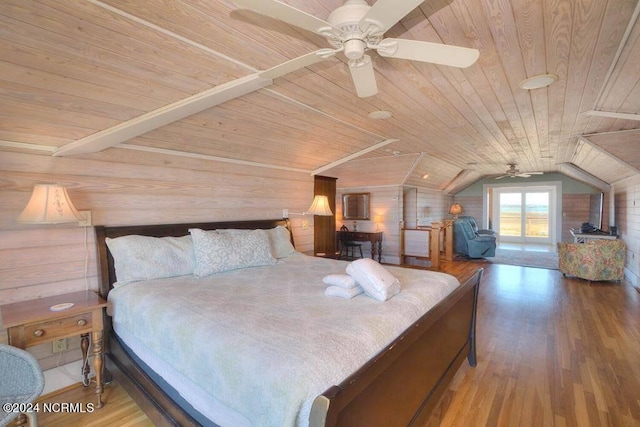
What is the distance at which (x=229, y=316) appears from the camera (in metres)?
1.60

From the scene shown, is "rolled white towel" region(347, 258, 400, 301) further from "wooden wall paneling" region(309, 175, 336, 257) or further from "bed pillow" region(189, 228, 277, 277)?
"wooden wall paneling" region(309, 175, 336, 257)

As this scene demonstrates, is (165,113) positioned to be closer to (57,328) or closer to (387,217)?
(57,328)

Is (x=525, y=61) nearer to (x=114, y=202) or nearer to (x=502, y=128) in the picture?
(x=502, y=128)

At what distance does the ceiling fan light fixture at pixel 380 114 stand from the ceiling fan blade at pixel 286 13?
1.74 meters

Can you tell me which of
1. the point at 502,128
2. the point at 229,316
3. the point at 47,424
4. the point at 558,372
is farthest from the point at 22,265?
the point at 502,128

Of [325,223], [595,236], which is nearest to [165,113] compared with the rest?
[325,223]

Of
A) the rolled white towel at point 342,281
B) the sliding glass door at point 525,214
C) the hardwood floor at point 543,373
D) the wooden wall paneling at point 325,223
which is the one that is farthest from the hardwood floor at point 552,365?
the sliding glass door at point 525,214

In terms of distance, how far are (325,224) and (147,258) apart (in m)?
3.77

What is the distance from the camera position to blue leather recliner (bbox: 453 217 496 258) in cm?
712

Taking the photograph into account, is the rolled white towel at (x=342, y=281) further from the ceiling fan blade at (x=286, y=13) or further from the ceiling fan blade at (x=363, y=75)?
the ceiling fan blade at (x=286, y=13)

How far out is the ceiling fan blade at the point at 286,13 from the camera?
114cm

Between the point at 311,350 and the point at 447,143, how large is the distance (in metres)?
4.07

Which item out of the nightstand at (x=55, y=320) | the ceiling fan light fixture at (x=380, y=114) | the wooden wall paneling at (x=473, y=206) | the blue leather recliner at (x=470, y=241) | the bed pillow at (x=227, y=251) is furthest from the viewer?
the wooden wall paneling at (x=473, y=206)

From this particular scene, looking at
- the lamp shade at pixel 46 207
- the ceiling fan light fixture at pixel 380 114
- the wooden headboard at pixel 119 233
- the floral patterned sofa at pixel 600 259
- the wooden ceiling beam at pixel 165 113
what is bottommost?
the floral patterned sofa at pixel 600 259
